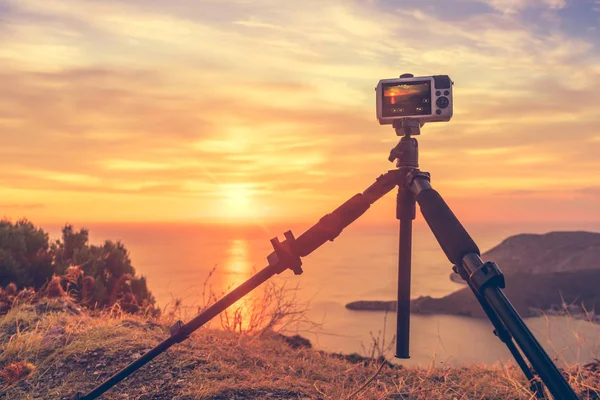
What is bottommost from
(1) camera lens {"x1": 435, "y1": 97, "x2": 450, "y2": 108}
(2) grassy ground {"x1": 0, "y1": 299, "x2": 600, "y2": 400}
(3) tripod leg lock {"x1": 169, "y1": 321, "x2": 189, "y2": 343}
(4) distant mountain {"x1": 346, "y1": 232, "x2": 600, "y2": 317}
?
(4) distant mountain {"x1": 346, "y1": 232, "x2": 600, "y2": 317}

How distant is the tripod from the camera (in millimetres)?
1897

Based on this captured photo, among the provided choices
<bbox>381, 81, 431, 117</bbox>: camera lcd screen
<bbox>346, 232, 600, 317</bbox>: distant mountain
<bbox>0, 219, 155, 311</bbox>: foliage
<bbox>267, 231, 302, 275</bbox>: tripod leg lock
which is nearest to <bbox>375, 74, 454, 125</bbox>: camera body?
<bbox>381, 81, 431, 117</bbox>: camera lcd screen

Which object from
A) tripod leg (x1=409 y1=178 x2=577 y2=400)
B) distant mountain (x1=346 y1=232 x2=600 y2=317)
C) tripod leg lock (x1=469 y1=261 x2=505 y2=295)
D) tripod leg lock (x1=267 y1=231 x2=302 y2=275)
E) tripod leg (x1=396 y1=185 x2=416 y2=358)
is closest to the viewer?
tripod leg (x1=409 y1=178 x2=577 y2=400)

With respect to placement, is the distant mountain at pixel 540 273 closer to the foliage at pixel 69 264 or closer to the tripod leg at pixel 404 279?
the foliage at pixel 69 264

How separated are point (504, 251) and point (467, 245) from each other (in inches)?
1193

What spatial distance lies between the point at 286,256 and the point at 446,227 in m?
0.96

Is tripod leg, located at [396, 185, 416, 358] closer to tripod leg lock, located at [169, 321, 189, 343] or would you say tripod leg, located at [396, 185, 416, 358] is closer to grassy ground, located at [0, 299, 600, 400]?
grassy ground, located at [0, 299, 600, 400]

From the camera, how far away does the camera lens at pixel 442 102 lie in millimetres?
2867

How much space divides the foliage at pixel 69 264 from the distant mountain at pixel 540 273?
7.87 m

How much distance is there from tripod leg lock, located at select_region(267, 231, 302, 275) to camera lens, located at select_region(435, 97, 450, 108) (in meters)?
1.17

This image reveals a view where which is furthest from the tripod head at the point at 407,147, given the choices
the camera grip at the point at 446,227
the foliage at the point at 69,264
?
the foliage at the point at 69,264

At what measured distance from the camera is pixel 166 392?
3492 mm

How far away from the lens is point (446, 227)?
2238 mm

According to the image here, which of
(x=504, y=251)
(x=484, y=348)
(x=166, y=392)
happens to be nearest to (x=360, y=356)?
(x=484, y=348)
